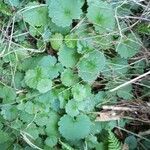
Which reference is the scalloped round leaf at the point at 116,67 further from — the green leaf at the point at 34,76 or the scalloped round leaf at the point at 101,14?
the green leaf at the point at 34,76

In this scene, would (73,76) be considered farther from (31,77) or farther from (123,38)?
(123,38)

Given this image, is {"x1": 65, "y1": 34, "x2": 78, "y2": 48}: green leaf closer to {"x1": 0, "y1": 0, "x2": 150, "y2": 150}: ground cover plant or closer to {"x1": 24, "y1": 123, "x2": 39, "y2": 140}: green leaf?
{"x1": 0, "y1": 0, "x2": 150, "y2": 150}: ground cover plant

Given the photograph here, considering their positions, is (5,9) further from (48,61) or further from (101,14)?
(101,14)

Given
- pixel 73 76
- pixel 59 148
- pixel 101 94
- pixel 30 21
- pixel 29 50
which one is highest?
pixel 30 21

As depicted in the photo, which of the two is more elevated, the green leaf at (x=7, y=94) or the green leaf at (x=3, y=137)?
the green leaf at (x=7, y=94)

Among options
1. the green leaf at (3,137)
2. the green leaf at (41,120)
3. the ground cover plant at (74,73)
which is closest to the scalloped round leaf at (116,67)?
the ground cover plant at (74,73)

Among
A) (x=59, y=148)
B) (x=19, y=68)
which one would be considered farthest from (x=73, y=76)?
(x=59, y=148)

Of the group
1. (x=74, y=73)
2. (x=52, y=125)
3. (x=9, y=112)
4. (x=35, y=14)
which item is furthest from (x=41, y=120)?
(x=35, y=14)
